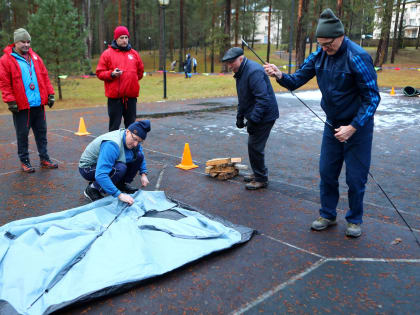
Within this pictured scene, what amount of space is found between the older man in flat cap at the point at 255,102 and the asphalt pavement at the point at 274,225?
369 mm

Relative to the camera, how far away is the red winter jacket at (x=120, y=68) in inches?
226

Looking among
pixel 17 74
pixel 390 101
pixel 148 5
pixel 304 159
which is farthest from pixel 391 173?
pixel 148 5

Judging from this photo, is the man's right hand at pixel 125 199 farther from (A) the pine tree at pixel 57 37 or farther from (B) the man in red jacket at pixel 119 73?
(A) the pine tree at pixel 57 37

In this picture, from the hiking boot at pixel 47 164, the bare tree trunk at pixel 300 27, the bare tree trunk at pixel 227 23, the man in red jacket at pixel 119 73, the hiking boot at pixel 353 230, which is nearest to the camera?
the hiking boot at pixel 353 230

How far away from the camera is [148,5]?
156ft

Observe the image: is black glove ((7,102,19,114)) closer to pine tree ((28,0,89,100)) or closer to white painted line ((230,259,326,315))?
white painted line ((230,259,326,315))

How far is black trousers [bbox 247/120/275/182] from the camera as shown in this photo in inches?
178

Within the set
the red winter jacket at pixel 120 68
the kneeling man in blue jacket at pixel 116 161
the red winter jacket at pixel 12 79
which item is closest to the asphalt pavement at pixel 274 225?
the kneeling man in blue jacket at pixel 116 161

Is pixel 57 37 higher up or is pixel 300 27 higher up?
pixel 300 27

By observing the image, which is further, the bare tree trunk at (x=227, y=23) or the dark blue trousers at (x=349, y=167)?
the bare tree trunk at (x=227, y=23)

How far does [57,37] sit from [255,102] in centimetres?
1373

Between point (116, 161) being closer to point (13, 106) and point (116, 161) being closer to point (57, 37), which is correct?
point (13, 106)

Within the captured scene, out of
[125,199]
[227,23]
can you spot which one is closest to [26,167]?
[125,199]

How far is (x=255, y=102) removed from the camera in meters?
4.48
